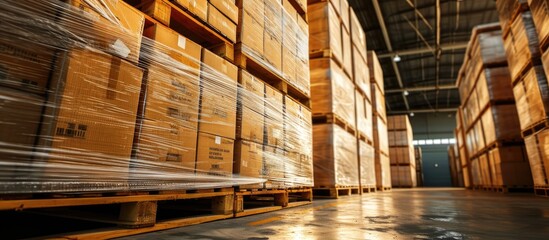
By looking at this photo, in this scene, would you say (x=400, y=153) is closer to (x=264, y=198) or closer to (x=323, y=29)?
(x=323, y=29)

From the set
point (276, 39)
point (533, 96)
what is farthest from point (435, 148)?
point (276, 39)

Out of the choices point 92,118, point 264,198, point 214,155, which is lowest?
point 264,198

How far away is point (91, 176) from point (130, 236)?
421 mm

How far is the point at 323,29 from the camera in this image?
524 centimetres

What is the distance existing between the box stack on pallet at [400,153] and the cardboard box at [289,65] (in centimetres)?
1066

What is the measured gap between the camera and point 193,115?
213 centimetres

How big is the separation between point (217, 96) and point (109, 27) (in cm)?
92

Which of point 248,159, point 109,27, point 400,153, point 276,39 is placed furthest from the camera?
point 400,153

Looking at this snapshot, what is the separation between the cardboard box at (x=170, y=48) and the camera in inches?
76.5

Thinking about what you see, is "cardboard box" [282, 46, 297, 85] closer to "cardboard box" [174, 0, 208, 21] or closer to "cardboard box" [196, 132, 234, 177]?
"cardboard box" [174, 0, 208, 21]

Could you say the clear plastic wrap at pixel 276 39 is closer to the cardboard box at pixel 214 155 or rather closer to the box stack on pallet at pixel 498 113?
the cardboard box at pixel 214 155

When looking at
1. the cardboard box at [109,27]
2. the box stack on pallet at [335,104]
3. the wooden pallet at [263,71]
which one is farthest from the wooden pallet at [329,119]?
the cardboard box at [109,27]

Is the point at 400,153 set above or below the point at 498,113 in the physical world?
below

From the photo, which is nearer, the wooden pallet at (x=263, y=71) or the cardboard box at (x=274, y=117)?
the wooden pallet at (x=263, y=71)
